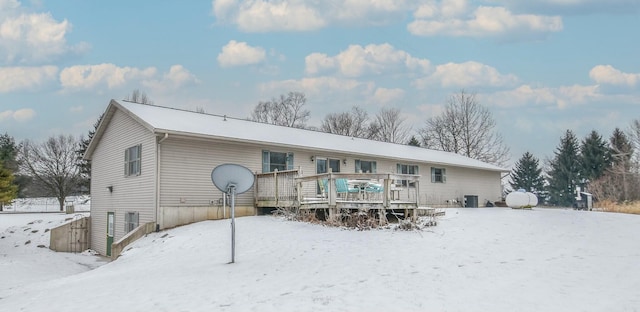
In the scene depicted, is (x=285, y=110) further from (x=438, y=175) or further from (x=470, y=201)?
(x=470, y=201)

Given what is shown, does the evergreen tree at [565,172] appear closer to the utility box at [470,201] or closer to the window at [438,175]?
the utility box at [470,201]

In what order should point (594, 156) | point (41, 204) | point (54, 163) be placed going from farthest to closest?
point (594, 156), point (41, 204), point (54, 163)

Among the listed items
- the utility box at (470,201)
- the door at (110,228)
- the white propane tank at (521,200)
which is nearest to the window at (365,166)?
the white propane tank at (521,200)

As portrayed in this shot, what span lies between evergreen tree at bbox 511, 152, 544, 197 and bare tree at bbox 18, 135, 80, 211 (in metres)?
45.9

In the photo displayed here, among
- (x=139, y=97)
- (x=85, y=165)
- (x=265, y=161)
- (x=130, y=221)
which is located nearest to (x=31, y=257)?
(x=130, y=221)

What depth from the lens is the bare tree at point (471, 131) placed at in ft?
134

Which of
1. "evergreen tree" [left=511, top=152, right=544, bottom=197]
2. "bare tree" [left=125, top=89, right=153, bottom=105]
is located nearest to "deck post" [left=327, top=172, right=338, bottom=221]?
"bare tree" [left=125, top=89, right=153, bottom=105]

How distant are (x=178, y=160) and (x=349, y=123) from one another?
33374 mm

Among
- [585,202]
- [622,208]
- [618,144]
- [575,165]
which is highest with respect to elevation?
[618,144]

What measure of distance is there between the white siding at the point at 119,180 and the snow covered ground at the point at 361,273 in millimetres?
2534

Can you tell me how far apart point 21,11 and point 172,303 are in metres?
A: 16.7

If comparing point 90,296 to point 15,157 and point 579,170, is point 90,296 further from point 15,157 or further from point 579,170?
point 579,170

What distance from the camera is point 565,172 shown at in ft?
156

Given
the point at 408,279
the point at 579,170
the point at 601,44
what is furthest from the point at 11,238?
Answer: the point at 579,170
